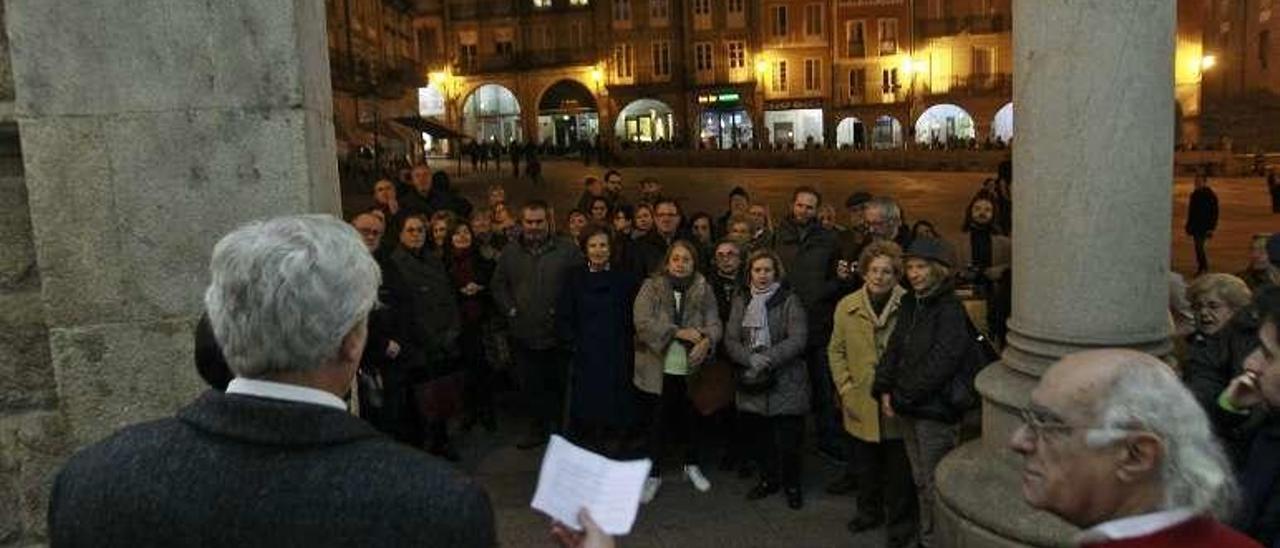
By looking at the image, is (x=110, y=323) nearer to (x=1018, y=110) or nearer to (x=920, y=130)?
(x=1018, y=110)

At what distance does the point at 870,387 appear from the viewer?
18.1 feet

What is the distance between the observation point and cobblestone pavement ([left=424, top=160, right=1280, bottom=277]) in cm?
Result: 1838

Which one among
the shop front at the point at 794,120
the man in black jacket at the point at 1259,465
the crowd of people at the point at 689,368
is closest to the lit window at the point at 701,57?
the shop front at the point at 794,120

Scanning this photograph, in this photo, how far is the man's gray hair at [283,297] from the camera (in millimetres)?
1555

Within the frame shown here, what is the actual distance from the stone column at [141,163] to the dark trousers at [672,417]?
10.7ft

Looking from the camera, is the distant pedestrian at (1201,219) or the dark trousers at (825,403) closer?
the dark trousers at (825,403)

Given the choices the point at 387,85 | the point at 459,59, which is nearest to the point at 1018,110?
the point at 387,85

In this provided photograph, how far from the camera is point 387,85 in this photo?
147 ft

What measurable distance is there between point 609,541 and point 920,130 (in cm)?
5864

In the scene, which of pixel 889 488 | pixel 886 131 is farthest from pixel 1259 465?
pixel 886 131

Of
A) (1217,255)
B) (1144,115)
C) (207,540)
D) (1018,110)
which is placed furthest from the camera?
(1217,255)

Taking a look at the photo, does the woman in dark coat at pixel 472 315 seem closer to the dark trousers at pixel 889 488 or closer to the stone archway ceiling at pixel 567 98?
the dark trousers at pixel 889 488

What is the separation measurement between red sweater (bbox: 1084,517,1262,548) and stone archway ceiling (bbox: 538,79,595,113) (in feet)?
204

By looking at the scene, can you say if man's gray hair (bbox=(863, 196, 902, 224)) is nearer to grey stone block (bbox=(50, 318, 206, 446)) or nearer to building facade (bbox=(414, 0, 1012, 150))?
grey stone block (bbox=(50, 318, 206, 446))
